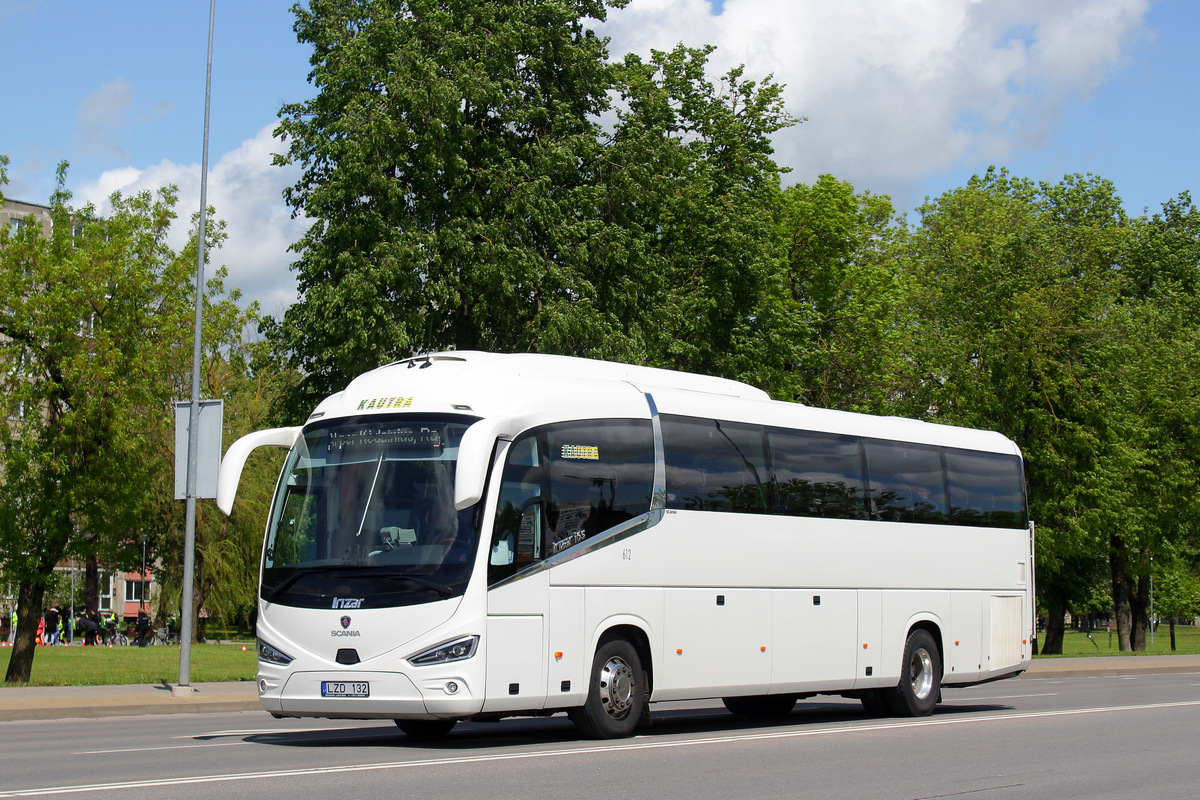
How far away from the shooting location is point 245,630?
70.6 meters

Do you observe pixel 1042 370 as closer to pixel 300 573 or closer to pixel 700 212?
pixel 700 212

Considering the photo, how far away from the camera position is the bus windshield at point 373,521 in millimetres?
12156

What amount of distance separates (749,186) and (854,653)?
23.5 m

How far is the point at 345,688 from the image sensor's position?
12102 mm

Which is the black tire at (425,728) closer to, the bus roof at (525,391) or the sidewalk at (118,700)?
the bus roof at (525,391)

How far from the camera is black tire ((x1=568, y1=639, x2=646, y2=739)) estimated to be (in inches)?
519

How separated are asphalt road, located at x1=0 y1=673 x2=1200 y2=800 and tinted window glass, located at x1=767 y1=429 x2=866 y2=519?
257 cm

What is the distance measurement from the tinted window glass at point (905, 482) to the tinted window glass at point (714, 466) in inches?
91.7

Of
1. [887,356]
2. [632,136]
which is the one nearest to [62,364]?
[632,136]

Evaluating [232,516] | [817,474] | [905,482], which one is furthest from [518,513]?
[232,516]

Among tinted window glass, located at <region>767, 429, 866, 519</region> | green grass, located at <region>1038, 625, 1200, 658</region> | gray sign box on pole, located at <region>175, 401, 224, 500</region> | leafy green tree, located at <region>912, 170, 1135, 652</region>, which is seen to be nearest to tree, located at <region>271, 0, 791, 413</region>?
gray sign box on pole, located at <region>175, 401, 224, 500</region>

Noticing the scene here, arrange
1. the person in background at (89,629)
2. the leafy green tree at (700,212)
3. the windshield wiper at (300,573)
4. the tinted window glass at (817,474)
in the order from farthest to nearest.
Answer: the person in background at (89,629) → the leafy green tree at (700,212) → the tinted window glass at (817,474) → the windshield wiper at (300,573)

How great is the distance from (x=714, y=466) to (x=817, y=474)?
78.7 inches

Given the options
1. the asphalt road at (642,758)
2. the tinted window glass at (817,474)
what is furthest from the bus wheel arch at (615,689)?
the tinted window glass at (817,474)
